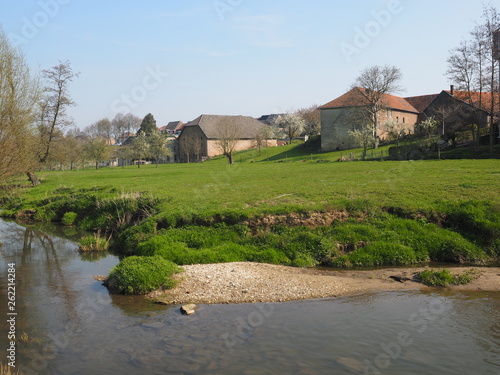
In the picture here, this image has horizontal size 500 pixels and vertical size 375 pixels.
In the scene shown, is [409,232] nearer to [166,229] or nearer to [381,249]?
[381,249]

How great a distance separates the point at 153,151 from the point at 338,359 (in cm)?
8842

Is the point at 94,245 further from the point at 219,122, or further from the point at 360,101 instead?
the point at 219,122

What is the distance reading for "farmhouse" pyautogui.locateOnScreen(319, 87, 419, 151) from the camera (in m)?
81.8

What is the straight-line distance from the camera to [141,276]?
1270cm

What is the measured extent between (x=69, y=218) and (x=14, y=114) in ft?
29.7

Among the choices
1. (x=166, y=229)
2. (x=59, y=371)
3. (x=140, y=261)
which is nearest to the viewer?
(x=59, y=371)

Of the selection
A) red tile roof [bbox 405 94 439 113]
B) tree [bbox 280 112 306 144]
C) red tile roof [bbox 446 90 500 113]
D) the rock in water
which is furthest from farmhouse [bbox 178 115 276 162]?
the rock in water

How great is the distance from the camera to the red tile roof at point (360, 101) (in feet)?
265

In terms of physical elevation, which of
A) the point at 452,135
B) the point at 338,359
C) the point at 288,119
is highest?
the point at 288,119

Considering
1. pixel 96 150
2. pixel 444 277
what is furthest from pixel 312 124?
pixel 444 277

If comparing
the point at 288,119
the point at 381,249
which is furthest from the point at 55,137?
the point at 288,119

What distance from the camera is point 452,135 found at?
188ft

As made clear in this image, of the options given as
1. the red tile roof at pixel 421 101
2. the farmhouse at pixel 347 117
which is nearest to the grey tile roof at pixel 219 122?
the farmhouse at pixel 347 117

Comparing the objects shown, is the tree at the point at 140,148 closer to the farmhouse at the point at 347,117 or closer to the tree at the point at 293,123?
the farmhouse at the point at 347,117
